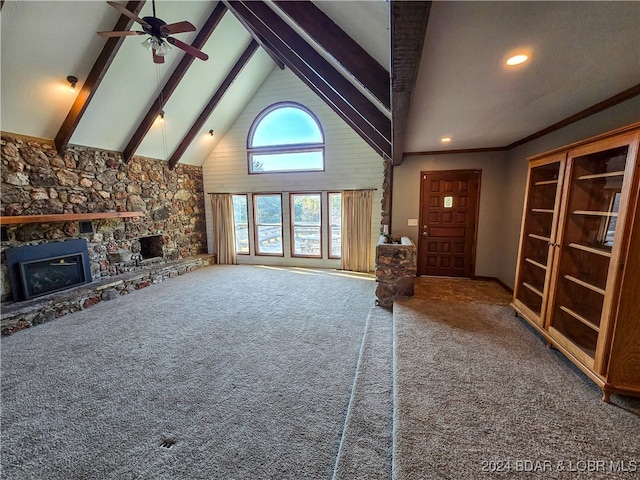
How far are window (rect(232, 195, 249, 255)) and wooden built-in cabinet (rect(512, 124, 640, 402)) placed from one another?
6.23m

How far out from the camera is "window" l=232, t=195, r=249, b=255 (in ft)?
23.8

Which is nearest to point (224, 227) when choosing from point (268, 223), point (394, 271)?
point (268, 223)

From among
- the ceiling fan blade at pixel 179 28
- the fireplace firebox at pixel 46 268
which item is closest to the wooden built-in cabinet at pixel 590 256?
the ceiling fan blade at pixel 179 28

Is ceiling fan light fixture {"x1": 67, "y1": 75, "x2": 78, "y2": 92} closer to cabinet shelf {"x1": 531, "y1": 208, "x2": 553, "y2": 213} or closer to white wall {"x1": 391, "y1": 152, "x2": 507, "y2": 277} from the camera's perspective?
white wall {"x1": 391, "y1": 152, "x2": 507, "y2": 277}

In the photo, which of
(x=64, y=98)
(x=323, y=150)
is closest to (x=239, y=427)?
(x=64, y=98)

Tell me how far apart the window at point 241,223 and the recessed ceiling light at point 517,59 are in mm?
6425

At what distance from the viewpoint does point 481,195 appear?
4.61m

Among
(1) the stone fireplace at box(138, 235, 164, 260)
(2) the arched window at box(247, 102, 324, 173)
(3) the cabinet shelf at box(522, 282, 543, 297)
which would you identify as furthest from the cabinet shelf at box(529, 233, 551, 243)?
(1) the stone fireplace at box(138, 235, 164, 260)

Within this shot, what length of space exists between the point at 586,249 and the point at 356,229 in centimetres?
440

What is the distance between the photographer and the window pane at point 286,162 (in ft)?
21.2

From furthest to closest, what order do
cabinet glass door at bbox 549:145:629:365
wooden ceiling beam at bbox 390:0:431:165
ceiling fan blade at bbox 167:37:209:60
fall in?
ceiling fan blade at bbox 167:37:209:60
cabinet glass door at bbox 549:145:629:365
wooden ceiling beam at bbox 390:0:431:165

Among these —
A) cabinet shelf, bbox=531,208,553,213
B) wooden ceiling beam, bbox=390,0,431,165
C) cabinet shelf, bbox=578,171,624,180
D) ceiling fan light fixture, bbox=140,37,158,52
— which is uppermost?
ceiling fan light fixture, bbox=140,37,158,52

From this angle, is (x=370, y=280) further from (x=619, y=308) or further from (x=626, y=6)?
(x=626, y=6)

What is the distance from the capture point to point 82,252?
4652mm
